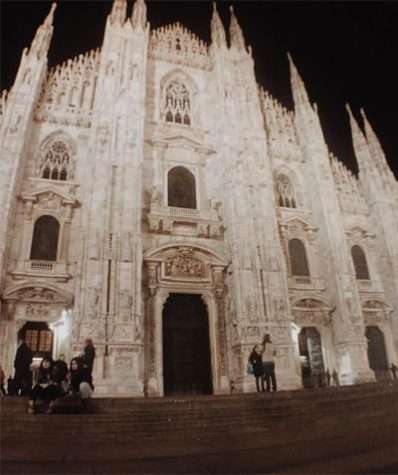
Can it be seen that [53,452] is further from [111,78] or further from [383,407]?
[111,78]

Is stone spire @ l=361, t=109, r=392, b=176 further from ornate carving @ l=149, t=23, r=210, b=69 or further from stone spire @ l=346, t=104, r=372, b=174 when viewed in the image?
ornate carving @ l=149, t=23, r=210, b=69

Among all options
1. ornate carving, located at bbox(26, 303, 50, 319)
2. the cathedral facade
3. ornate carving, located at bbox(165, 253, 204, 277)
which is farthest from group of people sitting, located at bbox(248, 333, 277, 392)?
ornate carving, located at bbox(26, 303, 50, 319)

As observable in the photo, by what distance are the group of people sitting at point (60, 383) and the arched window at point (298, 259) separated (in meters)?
12.0

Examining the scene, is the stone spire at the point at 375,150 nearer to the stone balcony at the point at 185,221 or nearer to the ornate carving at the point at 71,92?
the stone balcony at the point at 185,221

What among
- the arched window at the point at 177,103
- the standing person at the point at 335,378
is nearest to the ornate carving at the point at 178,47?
the arched window at the point at 177,103

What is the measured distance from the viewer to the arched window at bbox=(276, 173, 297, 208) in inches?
752

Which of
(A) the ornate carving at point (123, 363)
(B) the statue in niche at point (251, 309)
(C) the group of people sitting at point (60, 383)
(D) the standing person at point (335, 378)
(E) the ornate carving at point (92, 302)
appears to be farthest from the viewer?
(D) the standing person at point (335, 378)

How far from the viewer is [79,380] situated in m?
7.89

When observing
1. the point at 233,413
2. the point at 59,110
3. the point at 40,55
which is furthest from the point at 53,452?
the point at 40,55

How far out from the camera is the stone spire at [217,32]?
66.8 ft

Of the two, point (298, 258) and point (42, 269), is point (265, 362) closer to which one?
point (298, 258)

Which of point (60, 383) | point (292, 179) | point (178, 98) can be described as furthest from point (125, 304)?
point (178, 98)

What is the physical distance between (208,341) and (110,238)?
5.98m

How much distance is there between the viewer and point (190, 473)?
412cm
